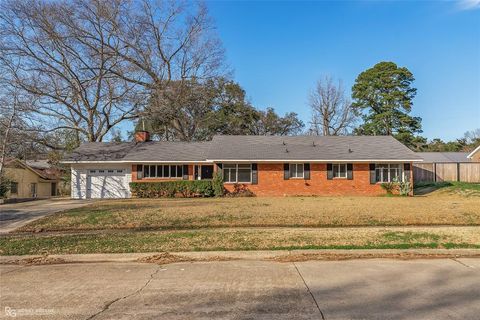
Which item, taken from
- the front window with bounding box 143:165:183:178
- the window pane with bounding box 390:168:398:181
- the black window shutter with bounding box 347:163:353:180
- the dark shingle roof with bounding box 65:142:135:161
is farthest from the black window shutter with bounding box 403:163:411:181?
the dark shingle roof with bounding box 65:142:135:161

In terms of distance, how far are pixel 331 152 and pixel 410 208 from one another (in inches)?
501

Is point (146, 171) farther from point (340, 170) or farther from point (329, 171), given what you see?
point (340, 170)

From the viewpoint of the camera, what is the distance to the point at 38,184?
48812 mm

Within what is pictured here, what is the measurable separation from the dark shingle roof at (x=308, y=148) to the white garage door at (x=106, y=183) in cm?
679

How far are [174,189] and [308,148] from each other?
9.94 metres

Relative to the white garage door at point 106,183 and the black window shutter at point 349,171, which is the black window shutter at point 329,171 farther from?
the white garage door at point 106,183

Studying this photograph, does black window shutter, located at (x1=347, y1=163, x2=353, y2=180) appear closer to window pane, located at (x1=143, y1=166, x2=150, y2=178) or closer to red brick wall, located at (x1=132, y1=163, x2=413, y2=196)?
red brick wall, located at (x1=132, y1=163, x2=413, y2=196)

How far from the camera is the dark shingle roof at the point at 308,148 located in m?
28.0

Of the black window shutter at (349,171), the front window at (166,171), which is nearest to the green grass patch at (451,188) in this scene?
the black window shutter at (349,171)

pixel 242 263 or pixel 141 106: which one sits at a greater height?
pixel 141 106

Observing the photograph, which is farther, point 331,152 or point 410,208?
point 331,152

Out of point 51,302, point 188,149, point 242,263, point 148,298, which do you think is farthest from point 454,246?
point 188,149

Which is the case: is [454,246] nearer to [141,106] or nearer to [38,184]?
[141,106]

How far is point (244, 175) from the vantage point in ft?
91.8
